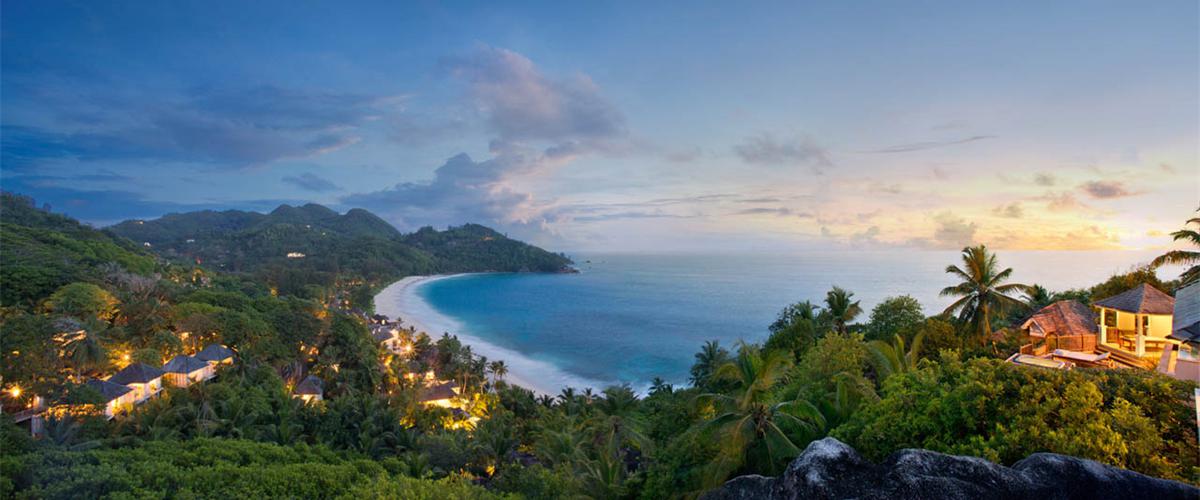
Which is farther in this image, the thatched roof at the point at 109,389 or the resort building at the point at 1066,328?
the thatched roof at the point at 109,389

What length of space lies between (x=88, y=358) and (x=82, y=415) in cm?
724

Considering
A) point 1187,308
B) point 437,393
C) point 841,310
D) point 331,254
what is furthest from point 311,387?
point 331,254

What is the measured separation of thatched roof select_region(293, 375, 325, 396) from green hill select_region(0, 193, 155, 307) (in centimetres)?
1677

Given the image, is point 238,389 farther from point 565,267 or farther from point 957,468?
point 565,267

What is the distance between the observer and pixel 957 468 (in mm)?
Answer: 4230

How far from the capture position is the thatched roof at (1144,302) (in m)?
12.5

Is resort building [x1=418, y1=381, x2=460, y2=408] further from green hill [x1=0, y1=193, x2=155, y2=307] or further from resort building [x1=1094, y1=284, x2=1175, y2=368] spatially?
resort building [x1=1094, y1=284, x2=1175, y2=368]

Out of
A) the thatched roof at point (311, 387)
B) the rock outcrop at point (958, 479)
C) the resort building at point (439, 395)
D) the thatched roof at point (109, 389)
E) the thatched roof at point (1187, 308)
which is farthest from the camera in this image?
the resort building at point (439, 395)

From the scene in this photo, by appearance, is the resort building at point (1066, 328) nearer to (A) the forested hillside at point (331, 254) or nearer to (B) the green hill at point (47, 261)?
(B) the green hill at point (47, 261)

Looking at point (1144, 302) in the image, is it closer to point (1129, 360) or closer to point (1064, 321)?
point (1129, 360)

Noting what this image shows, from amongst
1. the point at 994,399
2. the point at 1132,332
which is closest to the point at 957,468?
the point at 994,399

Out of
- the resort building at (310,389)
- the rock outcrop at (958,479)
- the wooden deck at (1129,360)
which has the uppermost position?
the rock outcrop at (958,479)

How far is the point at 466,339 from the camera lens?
161ft

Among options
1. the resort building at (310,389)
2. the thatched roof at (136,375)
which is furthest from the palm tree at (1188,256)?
the thatched roof at (136,375)
